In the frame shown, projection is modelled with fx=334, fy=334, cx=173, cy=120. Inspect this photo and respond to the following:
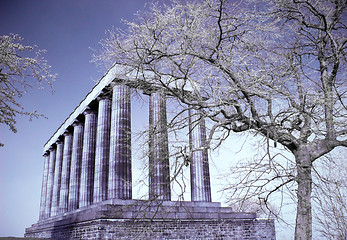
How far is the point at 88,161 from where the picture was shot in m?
25.5

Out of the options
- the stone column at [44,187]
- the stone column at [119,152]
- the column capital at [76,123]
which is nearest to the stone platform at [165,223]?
the stone column at [119,152]

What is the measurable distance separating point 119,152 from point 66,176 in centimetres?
1321

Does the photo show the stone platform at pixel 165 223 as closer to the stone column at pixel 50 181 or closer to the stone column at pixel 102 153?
the stone column at pixel 102 153

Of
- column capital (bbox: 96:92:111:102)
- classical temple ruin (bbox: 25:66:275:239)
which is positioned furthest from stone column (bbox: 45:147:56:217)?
column capital (bbox: 96:92:111:102)

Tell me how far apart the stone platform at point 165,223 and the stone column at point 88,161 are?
285cm

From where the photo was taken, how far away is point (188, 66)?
8211 millimetres

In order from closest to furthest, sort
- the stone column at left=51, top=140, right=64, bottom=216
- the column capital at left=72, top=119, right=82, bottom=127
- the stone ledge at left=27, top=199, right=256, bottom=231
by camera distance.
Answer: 1. the stone ledge at left=27, top=199, right=256, bottom=231
2. the column capital at left=72, top=119, right=82, bottom=127
3. the stone column at left=51, top=140, right=64, bottom=216

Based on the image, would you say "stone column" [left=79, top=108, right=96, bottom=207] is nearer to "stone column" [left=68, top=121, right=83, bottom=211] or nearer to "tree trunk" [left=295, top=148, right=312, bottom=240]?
"stone column" [left=68, top=121, right=83, bottom=211]

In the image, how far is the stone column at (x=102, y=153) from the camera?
21.7 meters

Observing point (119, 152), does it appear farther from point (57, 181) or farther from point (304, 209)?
point (57, 181)

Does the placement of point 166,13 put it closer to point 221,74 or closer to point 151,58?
point 151,58

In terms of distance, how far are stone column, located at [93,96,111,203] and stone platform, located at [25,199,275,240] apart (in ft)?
7.37

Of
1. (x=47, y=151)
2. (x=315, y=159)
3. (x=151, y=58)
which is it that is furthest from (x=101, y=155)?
(x=47, y=151)

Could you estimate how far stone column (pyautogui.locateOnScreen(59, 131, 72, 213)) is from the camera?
30.1 meters
